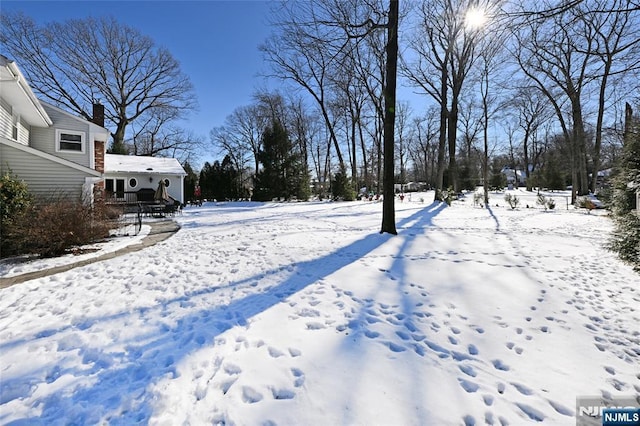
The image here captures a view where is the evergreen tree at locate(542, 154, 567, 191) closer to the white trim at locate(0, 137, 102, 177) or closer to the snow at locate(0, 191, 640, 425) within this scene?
the snow at locate(0, 191, 640, 425)

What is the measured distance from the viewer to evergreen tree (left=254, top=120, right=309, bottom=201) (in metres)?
26.1

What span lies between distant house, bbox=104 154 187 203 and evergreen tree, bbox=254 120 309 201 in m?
7.91

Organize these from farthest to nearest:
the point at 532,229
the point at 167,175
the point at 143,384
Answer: the point at 167,175
the point at 532,229
the point at 143,384

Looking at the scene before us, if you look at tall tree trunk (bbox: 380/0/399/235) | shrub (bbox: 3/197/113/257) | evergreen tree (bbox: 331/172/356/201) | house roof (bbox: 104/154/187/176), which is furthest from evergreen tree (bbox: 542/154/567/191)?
shrub (bbox: 3/197/113/257)

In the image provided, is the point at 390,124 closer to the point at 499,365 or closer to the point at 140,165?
the point at 499,365

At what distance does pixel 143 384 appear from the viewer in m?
2.21

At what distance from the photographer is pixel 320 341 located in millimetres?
2818

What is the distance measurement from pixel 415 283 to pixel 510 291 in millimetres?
1355

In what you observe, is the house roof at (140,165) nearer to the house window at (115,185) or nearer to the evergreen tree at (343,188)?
the house window at (115,185)

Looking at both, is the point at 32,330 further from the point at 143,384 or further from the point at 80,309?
the point at 143,384

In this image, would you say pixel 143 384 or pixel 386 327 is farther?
pixel 386 327

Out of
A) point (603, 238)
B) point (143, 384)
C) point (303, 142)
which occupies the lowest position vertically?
point (143, 384)

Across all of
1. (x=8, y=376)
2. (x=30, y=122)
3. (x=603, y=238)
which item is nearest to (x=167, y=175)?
(x=30, y=122)

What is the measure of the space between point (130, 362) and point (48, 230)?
17.3 feet
